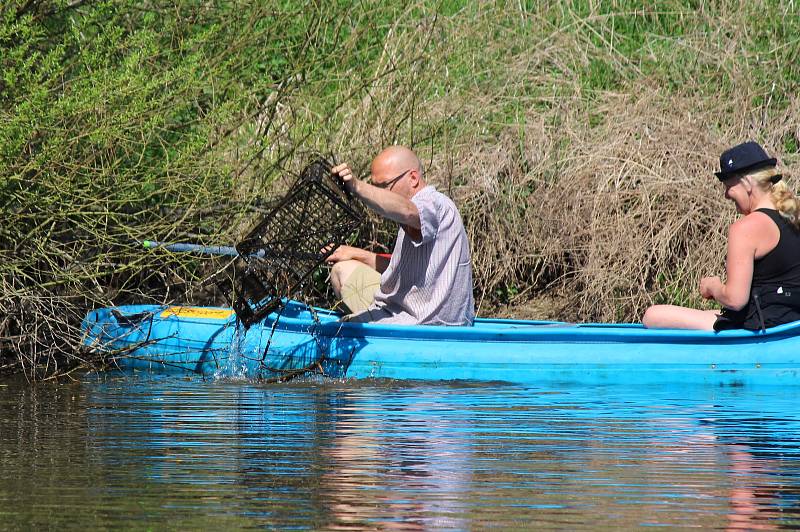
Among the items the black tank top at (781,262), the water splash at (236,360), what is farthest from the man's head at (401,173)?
the black tank top at (781,262)

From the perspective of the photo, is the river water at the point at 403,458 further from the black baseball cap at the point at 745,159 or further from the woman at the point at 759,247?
the black baseball cap at the point at 745,159

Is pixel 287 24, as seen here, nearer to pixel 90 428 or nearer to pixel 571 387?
pixel 571 387

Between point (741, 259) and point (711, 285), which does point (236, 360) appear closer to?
point (711, 285)

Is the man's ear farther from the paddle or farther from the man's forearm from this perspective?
the paddle

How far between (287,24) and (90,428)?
16.3ft

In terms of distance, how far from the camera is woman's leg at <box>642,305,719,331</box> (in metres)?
7.86

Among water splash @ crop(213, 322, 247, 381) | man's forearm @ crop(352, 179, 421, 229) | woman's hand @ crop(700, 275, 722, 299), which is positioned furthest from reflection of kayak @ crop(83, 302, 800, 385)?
man's forearm @ crop(352, 179, 421, 229)

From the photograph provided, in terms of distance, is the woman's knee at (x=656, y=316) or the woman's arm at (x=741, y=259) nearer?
the woman's arm at (x=741, y=259)

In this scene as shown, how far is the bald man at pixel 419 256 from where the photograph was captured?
25.9ft

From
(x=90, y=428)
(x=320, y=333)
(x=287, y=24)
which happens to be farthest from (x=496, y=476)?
(x=287, y=24)

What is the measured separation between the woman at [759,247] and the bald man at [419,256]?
1496 millimetres

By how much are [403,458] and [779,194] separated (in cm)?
304

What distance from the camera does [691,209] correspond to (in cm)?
1005

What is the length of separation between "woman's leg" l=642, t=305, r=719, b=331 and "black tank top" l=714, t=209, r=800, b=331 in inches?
4.9
